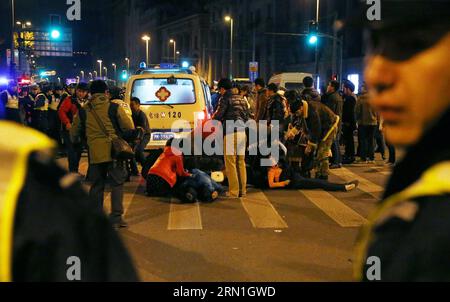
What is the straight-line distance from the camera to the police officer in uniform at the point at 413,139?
3.78 ft

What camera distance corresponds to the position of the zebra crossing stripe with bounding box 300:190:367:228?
28.9 ft

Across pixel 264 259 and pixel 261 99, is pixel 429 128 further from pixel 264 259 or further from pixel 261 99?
pixel 261 99

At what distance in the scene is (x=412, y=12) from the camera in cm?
140

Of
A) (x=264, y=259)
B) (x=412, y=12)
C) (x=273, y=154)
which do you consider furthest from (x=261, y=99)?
(x=412, y=12)

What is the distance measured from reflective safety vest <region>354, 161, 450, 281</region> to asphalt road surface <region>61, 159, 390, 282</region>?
16.0ft

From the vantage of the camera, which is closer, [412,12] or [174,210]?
[412,12]

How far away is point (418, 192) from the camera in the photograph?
1.19 meters

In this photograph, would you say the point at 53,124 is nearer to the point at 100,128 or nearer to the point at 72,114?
the point at 72,114
